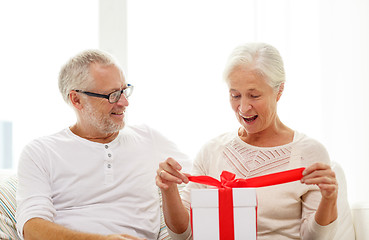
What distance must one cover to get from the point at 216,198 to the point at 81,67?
3.48 feet

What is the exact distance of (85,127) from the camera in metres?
2.18

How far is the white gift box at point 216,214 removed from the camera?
1391 millimetres

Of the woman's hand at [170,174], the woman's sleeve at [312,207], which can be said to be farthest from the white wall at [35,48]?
the woman's sleeve at [312,207]

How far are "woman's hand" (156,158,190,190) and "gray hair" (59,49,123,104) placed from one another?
734 millimetres

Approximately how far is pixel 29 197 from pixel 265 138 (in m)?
0.97

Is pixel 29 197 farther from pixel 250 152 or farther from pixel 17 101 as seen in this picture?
pixel 17 101

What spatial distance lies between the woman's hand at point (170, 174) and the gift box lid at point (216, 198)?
0.17 metres

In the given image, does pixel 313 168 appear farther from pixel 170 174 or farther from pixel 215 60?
pixel 215 60

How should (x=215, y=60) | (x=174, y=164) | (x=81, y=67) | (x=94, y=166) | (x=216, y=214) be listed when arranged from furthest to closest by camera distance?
(x=215, y=60) < (x=81, y=67) < (x=94, y=166) < (x=174, y=164) < (x=216, y=214)

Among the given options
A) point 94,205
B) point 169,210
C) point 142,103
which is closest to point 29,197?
point 94,205

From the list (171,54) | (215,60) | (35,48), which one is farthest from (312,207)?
(35,48)

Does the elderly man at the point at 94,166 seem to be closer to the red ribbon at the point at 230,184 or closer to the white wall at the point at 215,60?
the red ribbon at the point at 230,184

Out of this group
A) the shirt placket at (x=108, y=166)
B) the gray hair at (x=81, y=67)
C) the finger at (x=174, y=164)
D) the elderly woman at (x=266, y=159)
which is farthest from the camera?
the gray hair at (x=81, y=67)

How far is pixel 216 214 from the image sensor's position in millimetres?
1397
